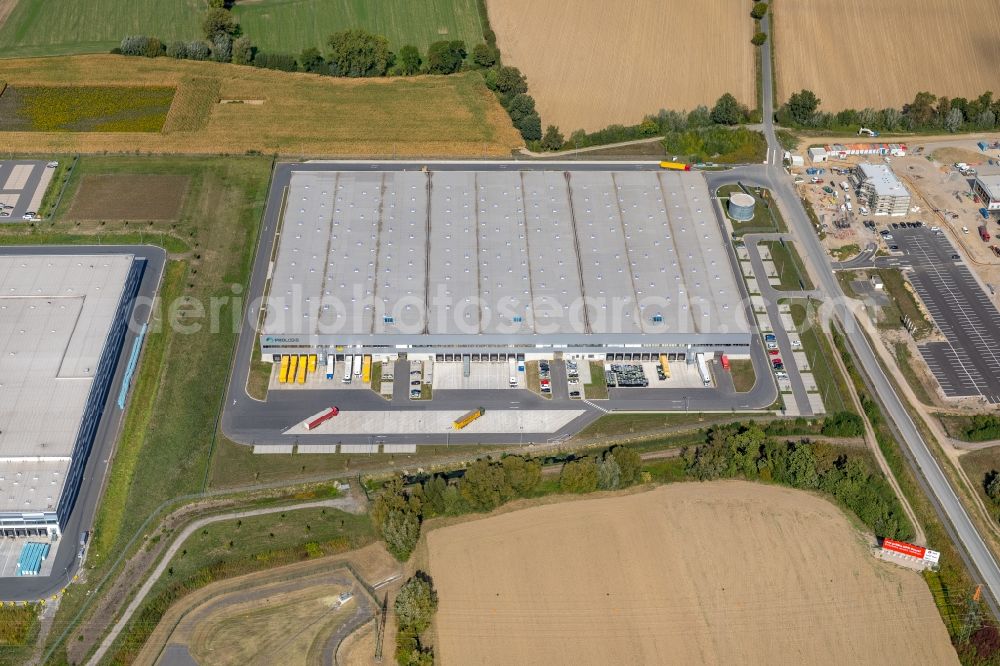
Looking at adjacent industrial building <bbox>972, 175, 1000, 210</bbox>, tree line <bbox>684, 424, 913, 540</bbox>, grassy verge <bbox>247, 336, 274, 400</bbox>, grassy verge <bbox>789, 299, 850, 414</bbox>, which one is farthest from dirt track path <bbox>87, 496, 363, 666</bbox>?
adjacent industrial building <bbox>972, 175, 1000, 210</bbox>

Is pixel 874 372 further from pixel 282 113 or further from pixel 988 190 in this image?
pixel 282 113

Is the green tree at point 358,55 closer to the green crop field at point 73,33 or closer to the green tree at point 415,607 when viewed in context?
the green crop field at point 73,33

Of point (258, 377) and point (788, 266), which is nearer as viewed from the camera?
point (258, 377)

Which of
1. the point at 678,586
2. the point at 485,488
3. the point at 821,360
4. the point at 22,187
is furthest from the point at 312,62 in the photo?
the point at 678,586

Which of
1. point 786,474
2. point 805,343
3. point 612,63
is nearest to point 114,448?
point 786,474

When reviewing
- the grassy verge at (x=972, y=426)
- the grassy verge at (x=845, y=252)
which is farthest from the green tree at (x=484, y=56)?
the grassy verge at (x=972, y=426)

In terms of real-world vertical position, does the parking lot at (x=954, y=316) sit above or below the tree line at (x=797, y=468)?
above

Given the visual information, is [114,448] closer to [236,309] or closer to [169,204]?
[236,309]
